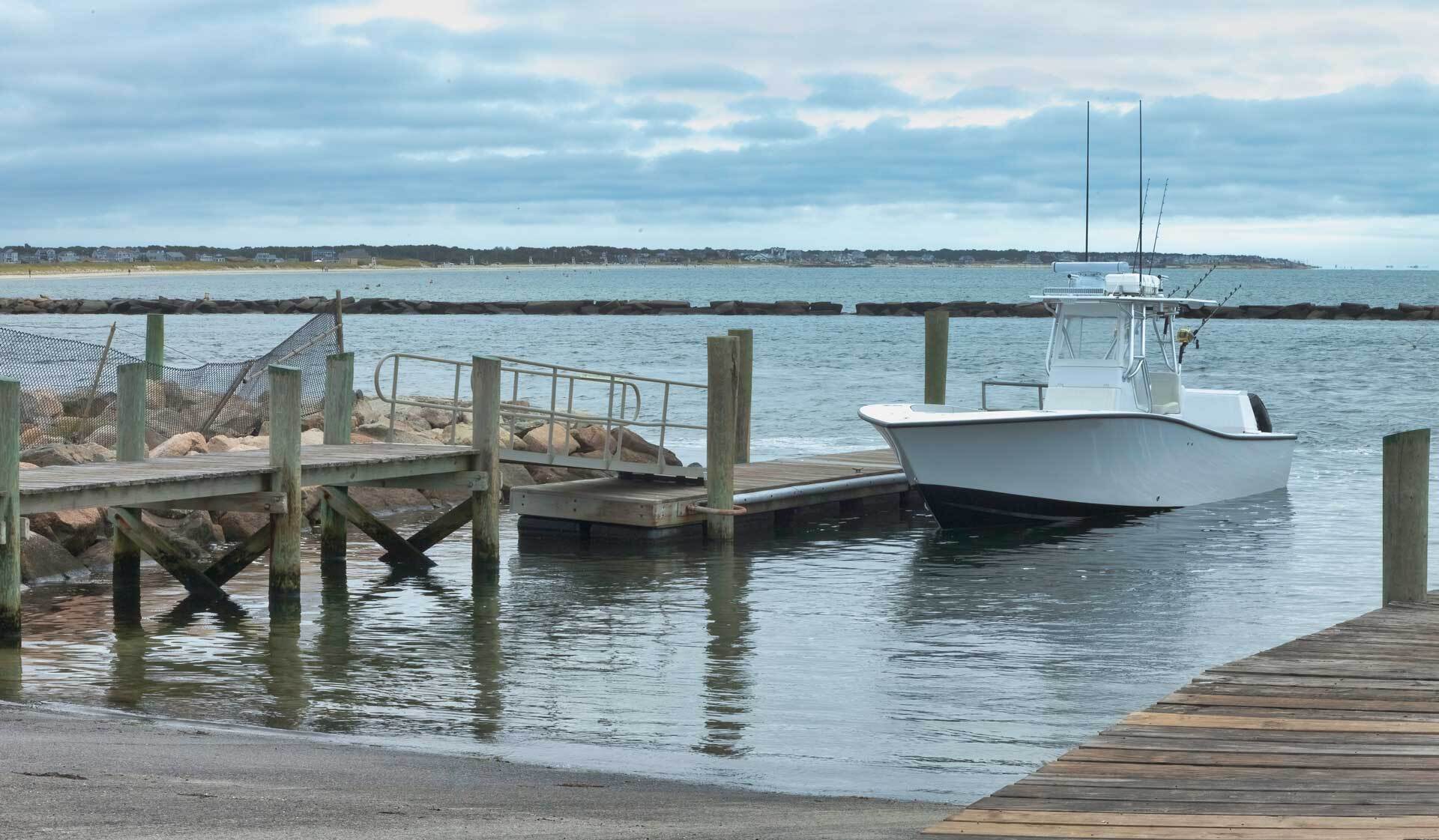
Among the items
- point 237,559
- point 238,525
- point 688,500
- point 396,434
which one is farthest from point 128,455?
point 396,434

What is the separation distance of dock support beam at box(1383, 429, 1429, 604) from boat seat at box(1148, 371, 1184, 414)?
10494 mm

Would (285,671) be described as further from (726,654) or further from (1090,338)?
(1090,338)

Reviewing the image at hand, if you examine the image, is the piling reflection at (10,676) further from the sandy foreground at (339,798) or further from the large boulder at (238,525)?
the large boulder at (238,525)

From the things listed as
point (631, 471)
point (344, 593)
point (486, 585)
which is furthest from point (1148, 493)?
point (344, 593)

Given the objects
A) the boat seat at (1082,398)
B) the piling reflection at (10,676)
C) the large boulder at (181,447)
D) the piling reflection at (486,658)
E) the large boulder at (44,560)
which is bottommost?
the piling reflection at (486,658)

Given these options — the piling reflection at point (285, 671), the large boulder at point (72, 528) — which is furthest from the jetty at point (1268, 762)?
the large boulder at point (72, 528)

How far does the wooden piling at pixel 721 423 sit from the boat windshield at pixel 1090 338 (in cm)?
502

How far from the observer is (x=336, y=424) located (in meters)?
15.1

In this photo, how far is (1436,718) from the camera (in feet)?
22.0

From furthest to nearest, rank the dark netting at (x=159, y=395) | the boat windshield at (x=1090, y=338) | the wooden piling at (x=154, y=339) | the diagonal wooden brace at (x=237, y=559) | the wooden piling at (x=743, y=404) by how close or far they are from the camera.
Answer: the wooden piling at (x=743, y=404) → the boat windshield at (x=1090, y=338) → the dark netting at (x=159, y=395) → the wooden piling at (x=154, y=339) → the diagonal wooden brace at (x=237, y=559)

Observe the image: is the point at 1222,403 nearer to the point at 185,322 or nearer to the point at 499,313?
the point at 185,322

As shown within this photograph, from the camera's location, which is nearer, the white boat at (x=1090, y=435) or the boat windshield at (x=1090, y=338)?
the white boat at (x=1090, y=435)

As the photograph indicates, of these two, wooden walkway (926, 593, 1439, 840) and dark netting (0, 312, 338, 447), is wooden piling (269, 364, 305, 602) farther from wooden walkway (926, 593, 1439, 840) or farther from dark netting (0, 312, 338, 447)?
wooden walkway (926, 593, 1439, 840)

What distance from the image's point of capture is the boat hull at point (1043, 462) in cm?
1800
